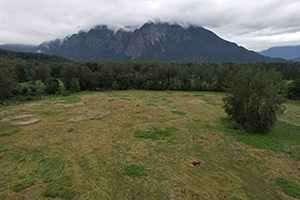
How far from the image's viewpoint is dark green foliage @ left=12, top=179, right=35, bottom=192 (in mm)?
9523

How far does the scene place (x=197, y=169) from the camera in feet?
37.6

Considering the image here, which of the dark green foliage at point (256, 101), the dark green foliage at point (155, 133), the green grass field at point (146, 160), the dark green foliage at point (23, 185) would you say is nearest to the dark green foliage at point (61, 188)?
the green grass field at point (146, 160)

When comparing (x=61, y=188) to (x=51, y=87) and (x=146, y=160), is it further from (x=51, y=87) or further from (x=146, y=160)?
(x=51, y=87)

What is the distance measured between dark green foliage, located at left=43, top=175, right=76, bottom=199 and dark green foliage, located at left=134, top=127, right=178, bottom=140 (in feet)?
26.9

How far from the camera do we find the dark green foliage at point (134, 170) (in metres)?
10.9

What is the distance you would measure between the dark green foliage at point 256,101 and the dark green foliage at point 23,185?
2152 centimetres

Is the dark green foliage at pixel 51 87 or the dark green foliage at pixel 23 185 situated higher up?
the dark green foliage at pixel 23 185

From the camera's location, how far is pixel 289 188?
947 cm

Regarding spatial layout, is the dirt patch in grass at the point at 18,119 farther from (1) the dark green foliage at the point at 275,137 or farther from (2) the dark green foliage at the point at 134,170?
(1) the dark green foliage at the point at 275,137

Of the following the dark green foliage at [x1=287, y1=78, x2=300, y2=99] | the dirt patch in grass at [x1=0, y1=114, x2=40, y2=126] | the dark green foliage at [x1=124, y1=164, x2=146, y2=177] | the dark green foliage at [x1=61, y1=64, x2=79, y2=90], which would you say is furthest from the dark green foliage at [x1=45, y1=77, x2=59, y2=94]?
the dark green foliage at [x1=287, y1=78, x2=300, y2=99]

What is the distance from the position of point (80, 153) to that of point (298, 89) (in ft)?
179

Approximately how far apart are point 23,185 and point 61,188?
104 inches

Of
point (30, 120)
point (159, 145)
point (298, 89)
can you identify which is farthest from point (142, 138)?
point (298, 89)

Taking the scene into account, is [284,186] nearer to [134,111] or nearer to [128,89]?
[134,111]
